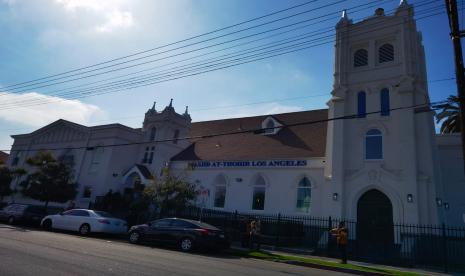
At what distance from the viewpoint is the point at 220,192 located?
26.1 metres

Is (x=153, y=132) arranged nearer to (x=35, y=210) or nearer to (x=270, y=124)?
(x=270, y=124)

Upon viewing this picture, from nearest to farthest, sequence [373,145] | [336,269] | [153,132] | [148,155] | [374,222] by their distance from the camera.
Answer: [336,269] → [374,222] → [373,145] → [148,155] → [153,132]

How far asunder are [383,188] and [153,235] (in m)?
12.7

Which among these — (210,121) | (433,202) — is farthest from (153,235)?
(210,121)

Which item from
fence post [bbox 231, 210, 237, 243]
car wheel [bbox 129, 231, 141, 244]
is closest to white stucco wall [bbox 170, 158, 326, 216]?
fence post [bbox 231, 210, 237, 243]

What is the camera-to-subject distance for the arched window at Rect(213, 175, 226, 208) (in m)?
25.8

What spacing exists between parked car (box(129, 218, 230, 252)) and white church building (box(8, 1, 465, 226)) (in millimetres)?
4796

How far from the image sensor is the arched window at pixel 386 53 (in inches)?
861

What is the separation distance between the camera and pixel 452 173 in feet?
73.4

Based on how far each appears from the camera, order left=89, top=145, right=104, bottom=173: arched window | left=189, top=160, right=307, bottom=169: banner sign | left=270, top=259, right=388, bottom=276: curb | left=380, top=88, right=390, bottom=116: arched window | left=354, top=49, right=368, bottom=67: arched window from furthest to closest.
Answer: left=89, top=145, right=104, bottom=173: arched window
left=189, top=160, right=307, bottom=169: banner sign
left=354, top=49, right=368, bottom=67: arched window
left=380, top=88, right=390, bottom=116: arched window
left=270, top=259, right=388, bottom=276: curb

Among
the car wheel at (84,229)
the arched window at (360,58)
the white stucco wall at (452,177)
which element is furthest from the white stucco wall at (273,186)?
the car wheel at (84,229)

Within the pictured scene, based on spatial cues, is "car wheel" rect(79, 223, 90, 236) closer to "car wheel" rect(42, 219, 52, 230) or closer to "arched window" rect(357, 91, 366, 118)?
"car wheel" rect(42, 219, 52, 230)

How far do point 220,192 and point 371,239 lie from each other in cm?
1144

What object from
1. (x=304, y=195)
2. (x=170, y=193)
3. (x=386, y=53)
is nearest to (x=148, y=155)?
(x=170, y=193)
